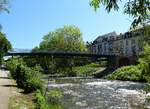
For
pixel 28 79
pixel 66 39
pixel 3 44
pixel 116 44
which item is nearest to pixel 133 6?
pixel 28 79

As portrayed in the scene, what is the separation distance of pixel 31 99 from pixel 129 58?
7985cm

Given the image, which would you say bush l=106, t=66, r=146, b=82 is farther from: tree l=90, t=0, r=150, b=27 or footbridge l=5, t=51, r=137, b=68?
tree l=90, t=0, r=150, b=27

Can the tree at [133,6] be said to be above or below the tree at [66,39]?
below

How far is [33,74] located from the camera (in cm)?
3644

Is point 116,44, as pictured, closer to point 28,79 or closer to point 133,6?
point 28,79

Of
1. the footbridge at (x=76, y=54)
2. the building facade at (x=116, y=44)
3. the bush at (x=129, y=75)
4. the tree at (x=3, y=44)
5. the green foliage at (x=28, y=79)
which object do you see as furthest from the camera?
the building facade at (x=116, y=44)

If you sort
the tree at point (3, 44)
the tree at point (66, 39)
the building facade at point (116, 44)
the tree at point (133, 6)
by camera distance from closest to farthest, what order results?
1. the tree at point (133, 6)
2. the tree at point (3, 44)
3. the tree at point (66, 39)
4. the building facade at point (116, 44)

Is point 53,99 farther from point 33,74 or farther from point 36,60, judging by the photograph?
point 36,60

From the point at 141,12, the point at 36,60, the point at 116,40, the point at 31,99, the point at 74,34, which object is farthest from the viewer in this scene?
the point at 116,40

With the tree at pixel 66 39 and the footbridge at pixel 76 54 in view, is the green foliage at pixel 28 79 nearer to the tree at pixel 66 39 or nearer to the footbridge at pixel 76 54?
the footbridge at pixel 76 54

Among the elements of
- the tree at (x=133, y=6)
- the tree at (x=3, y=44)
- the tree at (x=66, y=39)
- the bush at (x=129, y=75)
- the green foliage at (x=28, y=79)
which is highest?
the tree at (x=66, y=39)

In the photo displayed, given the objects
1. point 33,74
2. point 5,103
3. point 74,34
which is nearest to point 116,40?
point 74,34

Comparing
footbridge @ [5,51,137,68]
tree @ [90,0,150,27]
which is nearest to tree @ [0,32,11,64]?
footbridge @ [5,51,137,68]

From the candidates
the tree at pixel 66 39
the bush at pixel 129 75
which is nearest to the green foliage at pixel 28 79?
the bush at pixel 129 75
